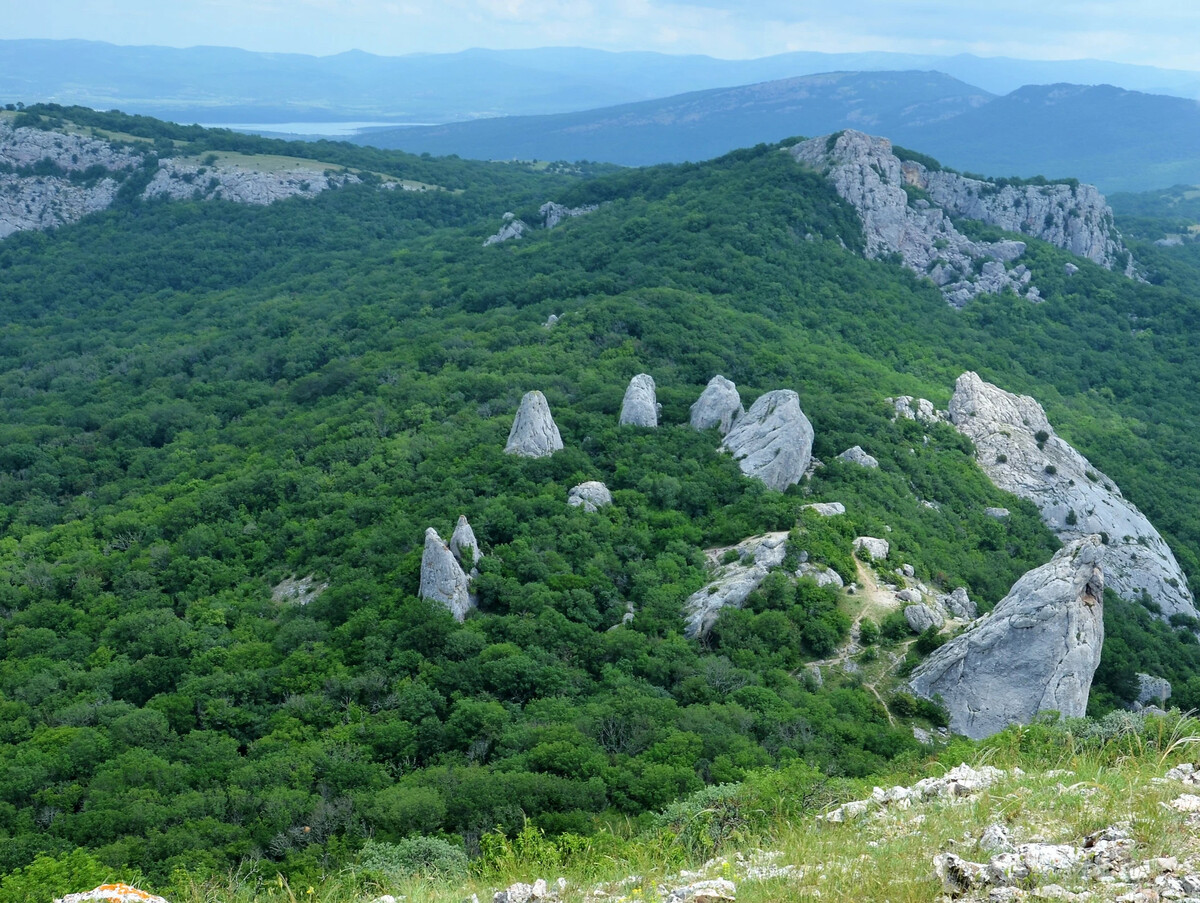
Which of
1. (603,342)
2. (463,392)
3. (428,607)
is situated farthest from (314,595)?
(603,342)

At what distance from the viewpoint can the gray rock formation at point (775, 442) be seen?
45.3 metres

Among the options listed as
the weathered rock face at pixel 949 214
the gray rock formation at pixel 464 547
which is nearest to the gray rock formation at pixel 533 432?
the gray rock formation at pixel 464 547

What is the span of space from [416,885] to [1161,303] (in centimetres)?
10345

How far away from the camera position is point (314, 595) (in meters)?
39.0

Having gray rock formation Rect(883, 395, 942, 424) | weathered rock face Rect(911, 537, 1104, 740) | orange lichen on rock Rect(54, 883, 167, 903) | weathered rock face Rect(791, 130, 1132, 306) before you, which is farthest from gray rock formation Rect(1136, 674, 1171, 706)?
weathered rock face Rect(791, 130, 1132, 306)

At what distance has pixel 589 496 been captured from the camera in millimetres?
42906

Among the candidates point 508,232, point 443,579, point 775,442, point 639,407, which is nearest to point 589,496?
point 639,407

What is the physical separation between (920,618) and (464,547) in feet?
65.5

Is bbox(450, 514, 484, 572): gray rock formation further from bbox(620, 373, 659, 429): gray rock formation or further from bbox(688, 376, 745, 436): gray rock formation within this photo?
bbox(688, 376, 745, 436): gray rock formation

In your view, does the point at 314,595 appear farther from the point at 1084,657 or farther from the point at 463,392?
the point at 1084,657

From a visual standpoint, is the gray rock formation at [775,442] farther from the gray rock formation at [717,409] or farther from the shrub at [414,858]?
the shrub at [414,858]

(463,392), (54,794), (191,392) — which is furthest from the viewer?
(191,392)

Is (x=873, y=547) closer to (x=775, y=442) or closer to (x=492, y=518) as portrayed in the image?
(x=775, y=442)

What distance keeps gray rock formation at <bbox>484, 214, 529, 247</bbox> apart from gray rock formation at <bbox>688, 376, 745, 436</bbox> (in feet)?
191
